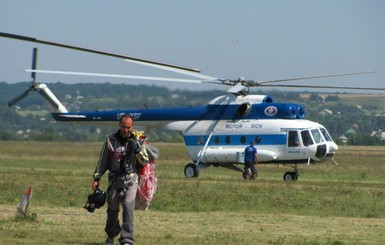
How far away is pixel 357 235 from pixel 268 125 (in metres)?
18.5

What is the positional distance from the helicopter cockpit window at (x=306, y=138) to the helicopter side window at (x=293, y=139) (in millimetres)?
209

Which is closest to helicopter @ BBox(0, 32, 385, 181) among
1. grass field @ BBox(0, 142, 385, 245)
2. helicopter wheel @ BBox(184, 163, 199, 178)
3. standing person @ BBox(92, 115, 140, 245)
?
helicopter wheel @ BBox(184, 163, 199, 178)

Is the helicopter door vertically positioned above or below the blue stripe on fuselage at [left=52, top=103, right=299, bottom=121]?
below

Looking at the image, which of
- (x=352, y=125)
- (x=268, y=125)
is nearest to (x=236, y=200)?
(x=268, y=125)

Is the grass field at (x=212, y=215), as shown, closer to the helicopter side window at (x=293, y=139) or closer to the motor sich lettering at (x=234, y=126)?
the helicopter side window at (x=293, y=139)

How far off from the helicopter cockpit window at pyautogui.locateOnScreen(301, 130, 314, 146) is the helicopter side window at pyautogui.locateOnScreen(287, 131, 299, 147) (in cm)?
21

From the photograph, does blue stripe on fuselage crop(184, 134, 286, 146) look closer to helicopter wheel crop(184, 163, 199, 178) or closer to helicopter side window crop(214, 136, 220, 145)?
helicopter side window crop(214, 136, 220, 145)

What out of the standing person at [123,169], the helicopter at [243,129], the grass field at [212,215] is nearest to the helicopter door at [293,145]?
the helicopter at [243,129]

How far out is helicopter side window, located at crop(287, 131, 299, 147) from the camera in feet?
107

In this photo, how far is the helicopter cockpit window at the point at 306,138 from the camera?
3259cm

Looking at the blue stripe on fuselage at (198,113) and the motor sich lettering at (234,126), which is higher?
the blue stripe on fuselage at (198,113)

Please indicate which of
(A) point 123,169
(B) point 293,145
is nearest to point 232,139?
(B) point 293,145

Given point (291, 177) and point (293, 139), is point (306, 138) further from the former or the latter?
point (291, 177)

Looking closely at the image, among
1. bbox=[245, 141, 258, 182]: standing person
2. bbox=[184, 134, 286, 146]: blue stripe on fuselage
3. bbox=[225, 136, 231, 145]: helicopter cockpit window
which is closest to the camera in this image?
bbox=[245, 141, 258, 182]: standing person
